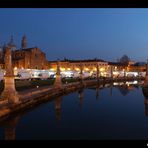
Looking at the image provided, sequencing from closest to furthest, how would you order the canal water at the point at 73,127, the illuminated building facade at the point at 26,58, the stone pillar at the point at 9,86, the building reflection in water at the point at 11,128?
the building reflection in water at the point at 11,128, the canal water at the point at 73,127, the stone pillar at the point at 9,86, the illuminated building facade at the point at 26,58

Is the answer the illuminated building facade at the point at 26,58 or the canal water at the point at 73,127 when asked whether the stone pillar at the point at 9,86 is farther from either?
the illuminated building facade at the point at 26,58

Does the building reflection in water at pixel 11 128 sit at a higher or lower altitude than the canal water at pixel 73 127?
higher

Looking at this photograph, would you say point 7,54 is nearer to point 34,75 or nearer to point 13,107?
point 13,107

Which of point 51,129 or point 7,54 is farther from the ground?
point 7,54

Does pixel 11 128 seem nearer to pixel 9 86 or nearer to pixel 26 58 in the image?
pixel 9 86

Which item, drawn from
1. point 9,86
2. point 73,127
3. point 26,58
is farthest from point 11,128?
point 26,58

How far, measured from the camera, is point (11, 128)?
13.9m

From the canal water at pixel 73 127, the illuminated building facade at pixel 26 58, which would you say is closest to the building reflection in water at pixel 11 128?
the canal water at pixel 73 127

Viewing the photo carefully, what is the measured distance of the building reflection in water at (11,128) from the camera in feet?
40.5

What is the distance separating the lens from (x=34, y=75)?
183 feet

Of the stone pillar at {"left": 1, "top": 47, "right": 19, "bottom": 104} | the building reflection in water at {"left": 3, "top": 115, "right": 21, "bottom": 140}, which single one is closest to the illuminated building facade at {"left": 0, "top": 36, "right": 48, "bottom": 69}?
the stone pillar at {"left": 1, "top": 47, "right": 19, "bottom": 104}

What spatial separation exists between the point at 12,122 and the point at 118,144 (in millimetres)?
11845

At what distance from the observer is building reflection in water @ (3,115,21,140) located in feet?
40.5
